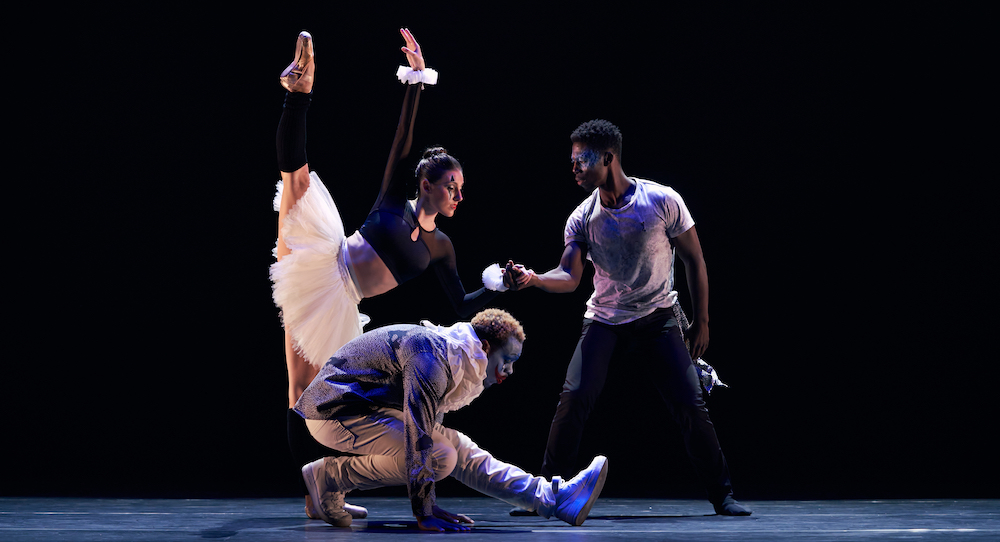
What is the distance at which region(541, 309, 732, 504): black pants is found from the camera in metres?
2.89

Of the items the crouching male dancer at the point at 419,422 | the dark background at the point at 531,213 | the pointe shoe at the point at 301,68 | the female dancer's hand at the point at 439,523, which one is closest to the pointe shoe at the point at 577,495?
the crouching male dancer at the point at 419,422

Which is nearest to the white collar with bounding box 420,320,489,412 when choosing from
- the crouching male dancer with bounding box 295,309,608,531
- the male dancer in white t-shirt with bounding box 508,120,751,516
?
the crouching male dancer with bounding box 295,309,608,531

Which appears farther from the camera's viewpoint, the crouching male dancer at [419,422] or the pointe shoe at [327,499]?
the pointe shoe at [327,499]

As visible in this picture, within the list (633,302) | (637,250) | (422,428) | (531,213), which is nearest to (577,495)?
(422,428)

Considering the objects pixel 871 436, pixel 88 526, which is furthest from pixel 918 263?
pixel 88 526

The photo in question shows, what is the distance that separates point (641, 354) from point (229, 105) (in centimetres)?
229

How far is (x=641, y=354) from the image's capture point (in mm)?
3037

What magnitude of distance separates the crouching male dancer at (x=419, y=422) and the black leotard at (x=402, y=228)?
49 centimetres

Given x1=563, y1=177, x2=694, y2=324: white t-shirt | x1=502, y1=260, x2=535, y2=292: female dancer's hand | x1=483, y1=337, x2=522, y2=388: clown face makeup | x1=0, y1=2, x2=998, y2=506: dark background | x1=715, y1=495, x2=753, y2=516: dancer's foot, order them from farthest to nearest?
x1=0, y1=2, x2=998, y2=506: dark background < x1=563, y1=177, x2=694, y2=324: white t-shirt < x1=715, y1=495, x2=753, y2=516: dancer's foot < x1=502, y1=260, x2=535, y2=292: female dancer's hand < x1=483, y1=337, x2=522, y2=388: clown face makeup

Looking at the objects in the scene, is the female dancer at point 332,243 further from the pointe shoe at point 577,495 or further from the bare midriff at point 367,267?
the pointe shoe at point 577,495

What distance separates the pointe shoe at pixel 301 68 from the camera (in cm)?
289

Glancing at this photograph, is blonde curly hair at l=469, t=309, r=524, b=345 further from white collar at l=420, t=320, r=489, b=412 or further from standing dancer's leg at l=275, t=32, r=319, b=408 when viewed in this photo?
standing dancer's leg at l=275, t=32, r=319, b=408

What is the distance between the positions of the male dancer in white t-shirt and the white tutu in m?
0.69

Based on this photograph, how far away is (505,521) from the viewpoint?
272 cm
